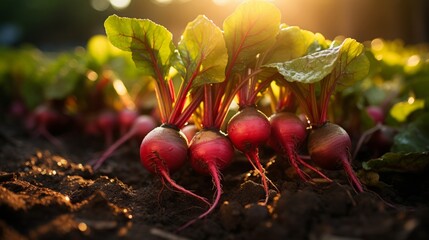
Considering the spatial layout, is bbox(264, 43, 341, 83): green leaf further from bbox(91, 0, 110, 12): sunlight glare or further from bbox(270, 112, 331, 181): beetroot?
bbox(91, 0, 110, 12): sunlight glare

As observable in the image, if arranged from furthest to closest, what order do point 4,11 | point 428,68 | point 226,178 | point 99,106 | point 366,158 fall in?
point 4,11
point 99,106
point 428,68
point 366,158
point 226,178

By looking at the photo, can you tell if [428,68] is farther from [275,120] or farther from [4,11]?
[4,11]

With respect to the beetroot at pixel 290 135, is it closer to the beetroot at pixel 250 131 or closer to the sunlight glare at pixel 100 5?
the beetroot at pixel 250 131

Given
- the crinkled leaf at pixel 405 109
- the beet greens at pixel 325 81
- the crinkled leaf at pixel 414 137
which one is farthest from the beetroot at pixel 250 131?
the crinkled leaf at pixel 405 109

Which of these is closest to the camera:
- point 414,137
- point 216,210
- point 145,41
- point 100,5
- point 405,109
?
point 216,210

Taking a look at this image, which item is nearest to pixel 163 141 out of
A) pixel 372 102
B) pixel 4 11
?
pixel 372 102

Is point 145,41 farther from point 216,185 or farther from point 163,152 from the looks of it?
point 216,185

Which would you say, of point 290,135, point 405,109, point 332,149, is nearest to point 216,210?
point 290,135
